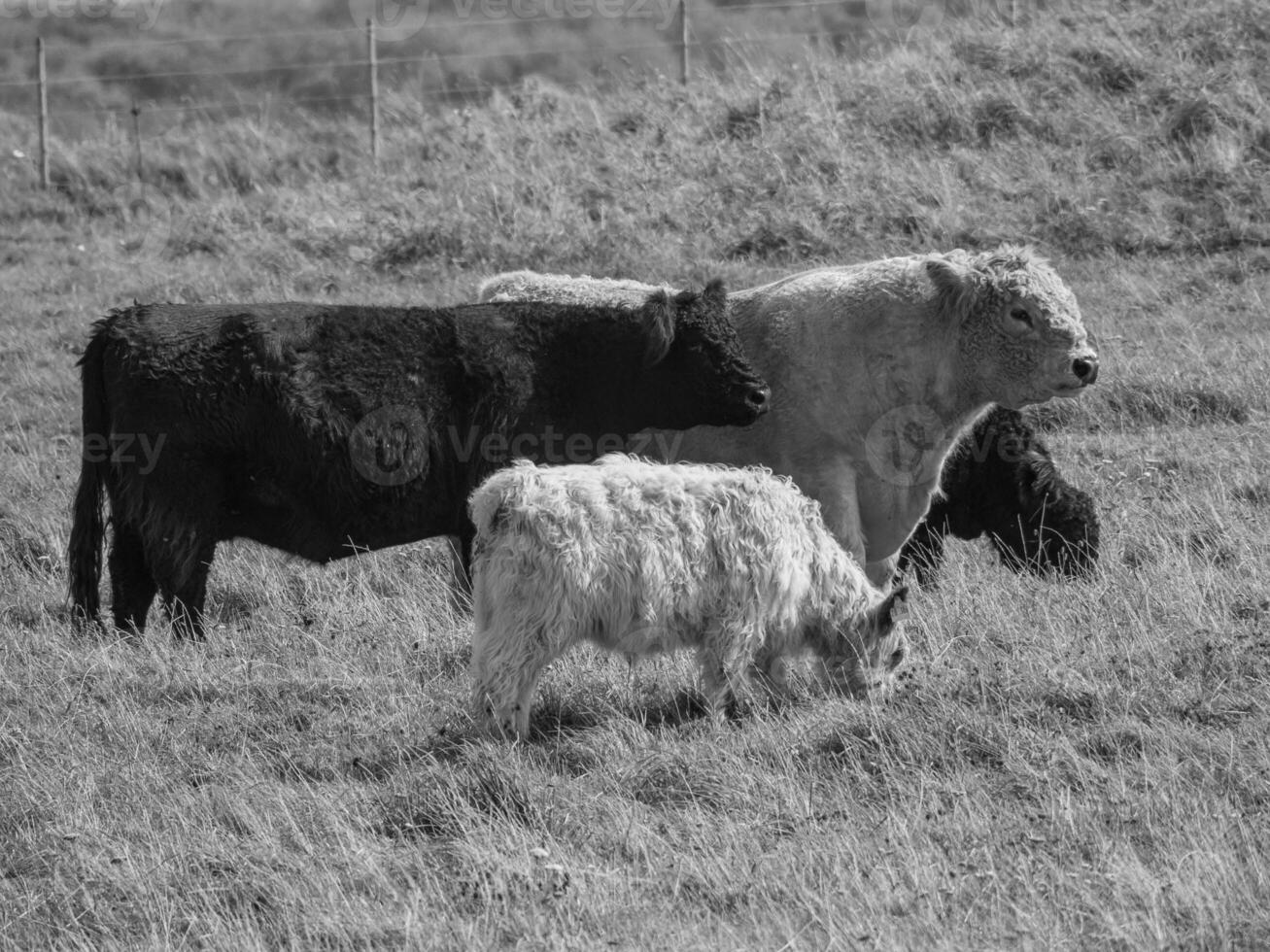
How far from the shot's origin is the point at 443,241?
17.0 m

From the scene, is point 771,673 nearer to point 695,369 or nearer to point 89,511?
point 695,369

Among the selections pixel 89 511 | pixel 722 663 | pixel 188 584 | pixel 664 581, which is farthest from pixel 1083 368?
pixel 89 511

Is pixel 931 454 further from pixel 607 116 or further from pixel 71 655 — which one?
pixel 607 116

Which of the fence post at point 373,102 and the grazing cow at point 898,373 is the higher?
the fence post at point 373,102

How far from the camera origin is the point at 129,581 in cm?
862

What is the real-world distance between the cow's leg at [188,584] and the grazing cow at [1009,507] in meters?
3.81

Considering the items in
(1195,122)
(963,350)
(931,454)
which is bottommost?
(931,454)

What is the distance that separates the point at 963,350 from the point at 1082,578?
1.36 meters

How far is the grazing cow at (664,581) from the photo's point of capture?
634 centimetres

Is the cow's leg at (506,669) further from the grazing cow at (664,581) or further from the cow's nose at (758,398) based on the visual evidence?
the cow's nose at (758,398)

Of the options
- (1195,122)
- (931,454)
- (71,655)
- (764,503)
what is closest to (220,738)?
(71,655)

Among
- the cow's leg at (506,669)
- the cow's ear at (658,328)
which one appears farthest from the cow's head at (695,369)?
the cow's leg at (506,669)

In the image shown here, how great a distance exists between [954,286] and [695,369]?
4.51 feet

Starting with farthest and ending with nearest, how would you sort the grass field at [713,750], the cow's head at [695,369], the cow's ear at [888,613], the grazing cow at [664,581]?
1. the cow's head at [695,369]
2. the cow's ear at [888,613]
3. the grazing cow at [664,581]
4. the grass field at [713,750]
